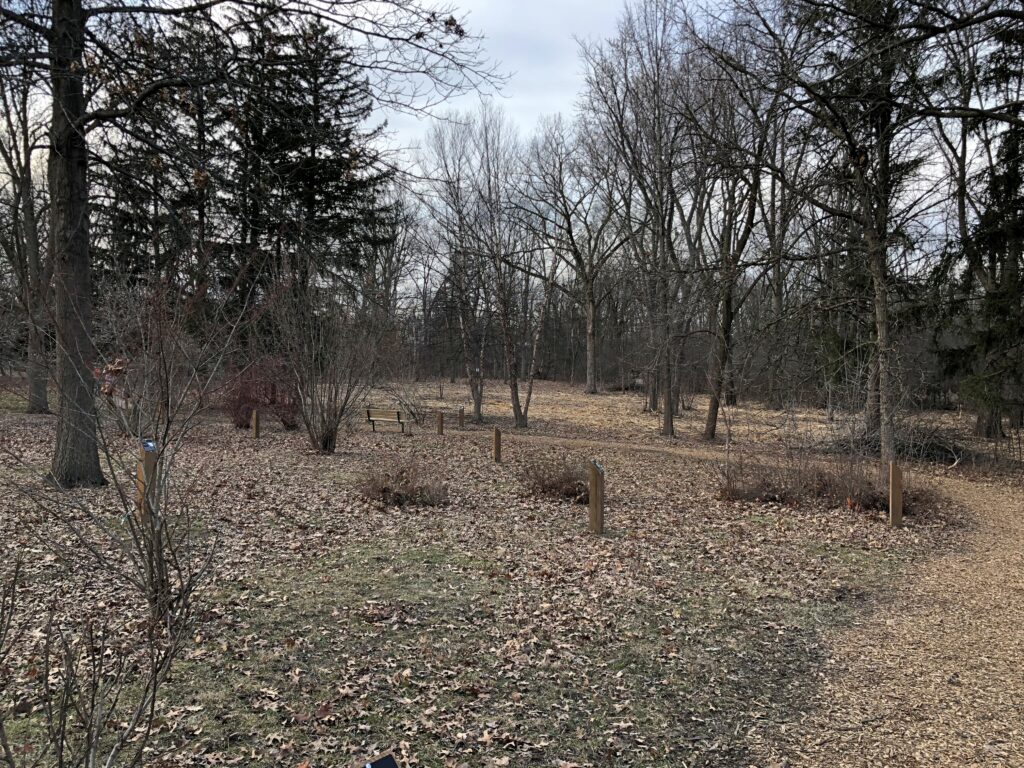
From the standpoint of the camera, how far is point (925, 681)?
4297 mm

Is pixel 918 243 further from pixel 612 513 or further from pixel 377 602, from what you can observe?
pixel 377 602

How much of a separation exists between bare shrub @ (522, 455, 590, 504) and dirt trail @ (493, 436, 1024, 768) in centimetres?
409

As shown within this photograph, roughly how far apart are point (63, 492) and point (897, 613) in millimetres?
8863

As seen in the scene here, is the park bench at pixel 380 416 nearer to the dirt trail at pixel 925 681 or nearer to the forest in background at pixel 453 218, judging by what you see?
the forest in background at pixel 453 218

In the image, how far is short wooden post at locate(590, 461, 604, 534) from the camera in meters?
7.75

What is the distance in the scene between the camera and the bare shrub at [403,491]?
348 inches

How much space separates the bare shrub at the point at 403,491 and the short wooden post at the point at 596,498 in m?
2.17

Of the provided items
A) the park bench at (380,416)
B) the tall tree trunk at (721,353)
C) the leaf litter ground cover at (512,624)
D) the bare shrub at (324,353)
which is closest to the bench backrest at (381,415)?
the park bench at (380,416)

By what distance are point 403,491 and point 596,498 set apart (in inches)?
103

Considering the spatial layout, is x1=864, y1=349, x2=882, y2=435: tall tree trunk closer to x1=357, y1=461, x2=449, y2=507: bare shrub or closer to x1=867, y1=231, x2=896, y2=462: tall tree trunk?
x1=867, y1=231, x2=896, y2=462: tall tree trunk

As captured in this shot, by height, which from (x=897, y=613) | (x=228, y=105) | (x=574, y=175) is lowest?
(x=897, y=613)

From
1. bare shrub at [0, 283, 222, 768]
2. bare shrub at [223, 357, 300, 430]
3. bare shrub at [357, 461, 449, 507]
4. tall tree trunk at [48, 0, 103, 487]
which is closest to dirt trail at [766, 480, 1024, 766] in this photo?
bare shrub at [0, 283, 222, 768]

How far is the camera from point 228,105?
593cm

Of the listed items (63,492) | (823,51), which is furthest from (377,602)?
(823,51)
